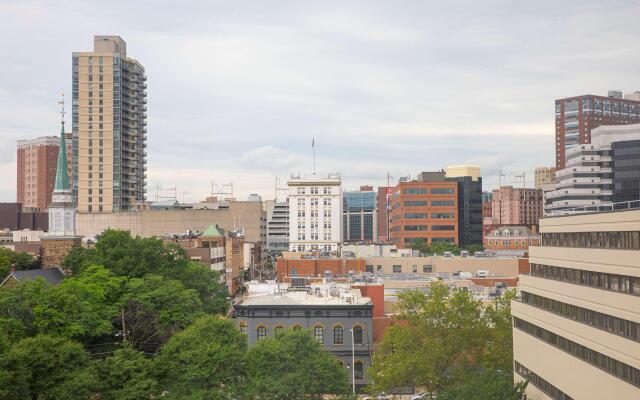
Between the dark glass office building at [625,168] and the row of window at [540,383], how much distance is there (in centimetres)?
12773

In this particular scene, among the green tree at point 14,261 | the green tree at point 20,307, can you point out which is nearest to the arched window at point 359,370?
the green tree at point 20,307

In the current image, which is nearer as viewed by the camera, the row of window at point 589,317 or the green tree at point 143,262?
the row of window at point 589,317

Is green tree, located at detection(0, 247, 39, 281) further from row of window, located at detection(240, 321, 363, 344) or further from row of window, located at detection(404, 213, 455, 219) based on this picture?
row of window, located at detection(404, 213, 455, 219)

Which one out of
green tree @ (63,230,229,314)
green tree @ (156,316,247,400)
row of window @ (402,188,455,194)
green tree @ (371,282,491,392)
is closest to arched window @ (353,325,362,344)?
green tree @ (371,282,491,392)

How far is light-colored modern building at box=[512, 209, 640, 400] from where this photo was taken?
134 feet

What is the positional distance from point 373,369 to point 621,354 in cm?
2842

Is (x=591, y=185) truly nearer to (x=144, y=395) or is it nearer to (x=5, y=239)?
(x=5, y=239)

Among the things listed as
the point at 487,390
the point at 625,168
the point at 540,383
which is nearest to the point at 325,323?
the point at 487,390

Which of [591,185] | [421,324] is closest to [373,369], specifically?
[421,324]

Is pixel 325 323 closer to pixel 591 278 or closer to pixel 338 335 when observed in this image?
pixel 338 335

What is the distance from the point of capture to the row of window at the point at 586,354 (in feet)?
132

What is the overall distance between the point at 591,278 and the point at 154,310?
44.1 m

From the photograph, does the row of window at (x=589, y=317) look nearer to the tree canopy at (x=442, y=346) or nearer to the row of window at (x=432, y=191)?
the tree canopy at (x=442, y=346)

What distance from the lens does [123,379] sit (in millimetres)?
55938
